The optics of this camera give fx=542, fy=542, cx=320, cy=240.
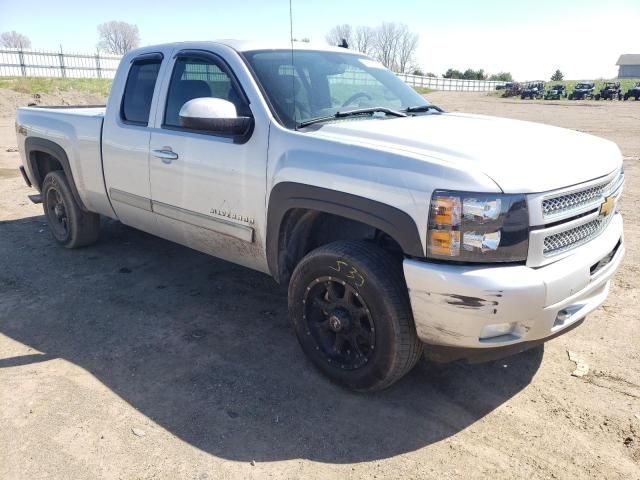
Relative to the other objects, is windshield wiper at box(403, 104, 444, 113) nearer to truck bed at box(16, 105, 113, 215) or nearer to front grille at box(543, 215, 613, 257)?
front grille at box(543, 215, 613, 257)

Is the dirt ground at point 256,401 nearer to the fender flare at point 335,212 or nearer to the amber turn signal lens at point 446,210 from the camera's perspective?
the fender flare at point 335,212

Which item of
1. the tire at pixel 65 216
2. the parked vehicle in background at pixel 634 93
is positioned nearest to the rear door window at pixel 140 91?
the tire at pixel 65 216

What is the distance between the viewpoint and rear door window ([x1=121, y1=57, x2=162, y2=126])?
4191mm

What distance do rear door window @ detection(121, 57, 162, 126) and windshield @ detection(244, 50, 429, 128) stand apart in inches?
40.8

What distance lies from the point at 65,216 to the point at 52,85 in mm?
27844

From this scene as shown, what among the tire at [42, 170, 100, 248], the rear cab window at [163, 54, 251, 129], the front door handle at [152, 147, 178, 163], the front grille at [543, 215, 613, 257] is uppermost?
the rear cab window at [163, 54, 251, 129]

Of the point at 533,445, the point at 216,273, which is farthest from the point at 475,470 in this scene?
the point at 216,273

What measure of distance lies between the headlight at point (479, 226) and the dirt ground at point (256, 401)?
965mm

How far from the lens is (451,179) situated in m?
2.46

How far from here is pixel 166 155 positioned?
3859 millimetres

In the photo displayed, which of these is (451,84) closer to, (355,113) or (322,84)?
(322,84)

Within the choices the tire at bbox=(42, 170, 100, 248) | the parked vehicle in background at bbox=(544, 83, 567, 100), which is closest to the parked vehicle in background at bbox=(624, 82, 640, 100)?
the parked vehicle in background at bbox=(544, 83, 567, 100)

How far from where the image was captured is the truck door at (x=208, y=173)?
3.35 metres

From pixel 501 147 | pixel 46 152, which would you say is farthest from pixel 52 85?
pixel 501 147
